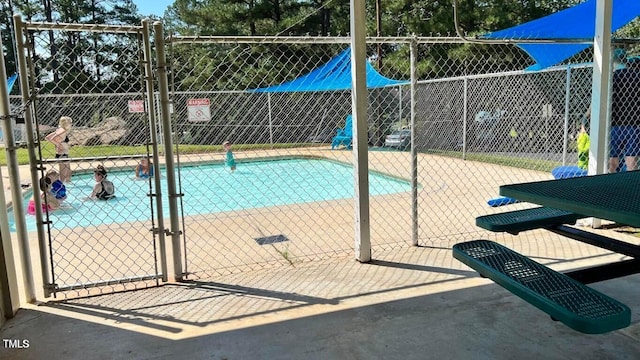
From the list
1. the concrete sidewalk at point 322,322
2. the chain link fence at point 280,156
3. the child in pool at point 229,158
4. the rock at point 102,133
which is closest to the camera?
the concrete sidewalk at point 322,322

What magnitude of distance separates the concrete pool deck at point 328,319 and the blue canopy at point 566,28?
13.4ft

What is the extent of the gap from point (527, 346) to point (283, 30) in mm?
18676

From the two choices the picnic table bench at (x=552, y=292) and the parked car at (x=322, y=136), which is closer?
the picnic table bench at (x=552, y=292)

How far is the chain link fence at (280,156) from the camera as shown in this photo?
4.12 meters

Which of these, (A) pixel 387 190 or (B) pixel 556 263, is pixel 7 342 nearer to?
(B) pixel 556 263

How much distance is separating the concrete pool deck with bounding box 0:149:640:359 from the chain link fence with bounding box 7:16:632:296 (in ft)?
1.06

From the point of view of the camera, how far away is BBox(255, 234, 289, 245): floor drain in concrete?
4.74 meters

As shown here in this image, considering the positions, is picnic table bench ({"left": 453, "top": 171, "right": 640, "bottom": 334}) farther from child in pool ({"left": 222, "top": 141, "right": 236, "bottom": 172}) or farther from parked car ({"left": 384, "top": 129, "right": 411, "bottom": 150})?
parked car ({"left": 384, "top": 129, "right": 411, "bottom": 150})

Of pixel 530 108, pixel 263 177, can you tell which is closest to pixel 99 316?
pixel 263 177

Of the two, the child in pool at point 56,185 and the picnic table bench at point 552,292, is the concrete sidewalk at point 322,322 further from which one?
the child in pool at point 56,185

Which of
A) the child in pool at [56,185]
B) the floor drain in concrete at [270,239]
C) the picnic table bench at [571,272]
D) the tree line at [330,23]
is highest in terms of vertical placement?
the tree line at [330,23]

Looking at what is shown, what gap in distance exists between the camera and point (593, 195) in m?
2.12

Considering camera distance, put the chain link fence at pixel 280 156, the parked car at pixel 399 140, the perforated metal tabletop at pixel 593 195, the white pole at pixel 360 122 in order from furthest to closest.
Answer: the parked car at pixel 399 140 < the chain link fence at pixel 280 156 < the white pole at pixel 360 122 < the perforated metal tabletop at pixel 593 195

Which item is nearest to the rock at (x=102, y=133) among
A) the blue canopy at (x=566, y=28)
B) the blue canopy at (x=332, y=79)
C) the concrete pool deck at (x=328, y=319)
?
the blue canopy at (x=332, y=79)
